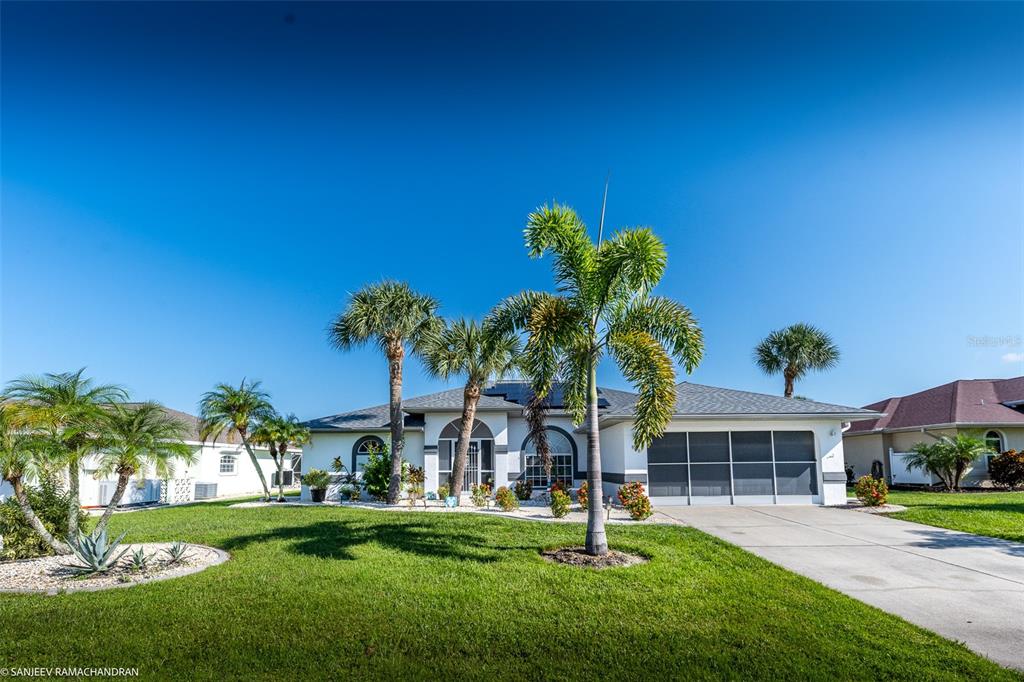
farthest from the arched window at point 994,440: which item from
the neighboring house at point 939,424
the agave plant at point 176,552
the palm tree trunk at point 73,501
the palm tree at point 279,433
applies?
the palm tree trunk at point 73,501

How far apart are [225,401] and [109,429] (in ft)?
40.9

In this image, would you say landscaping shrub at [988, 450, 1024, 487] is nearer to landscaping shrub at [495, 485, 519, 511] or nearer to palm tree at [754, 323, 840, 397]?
palm tree at [754, 323, 840, 397]

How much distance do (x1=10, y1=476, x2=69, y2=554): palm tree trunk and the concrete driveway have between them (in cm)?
1227

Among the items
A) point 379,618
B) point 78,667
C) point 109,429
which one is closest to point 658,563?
point 379,618

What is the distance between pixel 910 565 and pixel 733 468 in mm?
9019

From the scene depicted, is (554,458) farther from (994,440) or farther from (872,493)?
(994,440)

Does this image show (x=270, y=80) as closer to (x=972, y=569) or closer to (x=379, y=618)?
(x=379, y=618)

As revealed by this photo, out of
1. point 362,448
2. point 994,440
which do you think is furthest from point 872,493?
point 362,448

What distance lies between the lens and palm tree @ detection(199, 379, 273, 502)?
68.4ft

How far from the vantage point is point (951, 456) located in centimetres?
2177

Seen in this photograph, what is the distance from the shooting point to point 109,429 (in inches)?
360

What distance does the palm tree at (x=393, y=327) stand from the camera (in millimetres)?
18766

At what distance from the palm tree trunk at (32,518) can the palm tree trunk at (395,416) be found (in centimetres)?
1025

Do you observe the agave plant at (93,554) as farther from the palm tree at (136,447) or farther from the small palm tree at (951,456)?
the small palm tree at (951,456)
